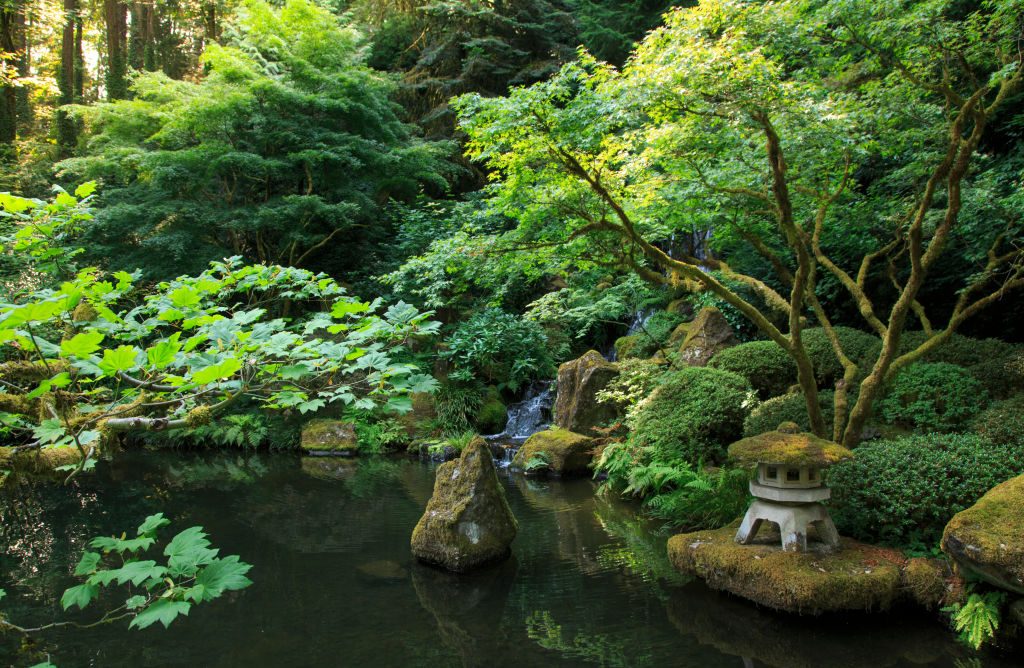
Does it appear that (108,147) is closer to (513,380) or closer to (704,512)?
(513,380)

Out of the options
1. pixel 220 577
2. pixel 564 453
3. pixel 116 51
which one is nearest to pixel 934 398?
pixel 564 453

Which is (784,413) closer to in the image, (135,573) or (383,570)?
(383,570)

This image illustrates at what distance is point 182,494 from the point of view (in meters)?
8.94

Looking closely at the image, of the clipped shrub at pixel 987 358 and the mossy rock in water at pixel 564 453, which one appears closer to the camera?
the clipped shrub at pixel 987 358

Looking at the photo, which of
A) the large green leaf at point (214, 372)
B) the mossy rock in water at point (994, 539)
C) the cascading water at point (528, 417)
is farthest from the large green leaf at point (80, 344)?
the cascading water at point (528, 417)

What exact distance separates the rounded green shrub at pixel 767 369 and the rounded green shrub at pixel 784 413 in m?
1.00

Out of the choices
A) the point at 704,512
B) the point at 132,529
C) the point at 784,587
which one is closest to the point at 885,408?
the point at 704,512

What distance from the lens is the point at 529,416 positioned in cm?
1240

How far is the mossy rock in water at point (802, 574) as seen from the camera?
4480 millimetres

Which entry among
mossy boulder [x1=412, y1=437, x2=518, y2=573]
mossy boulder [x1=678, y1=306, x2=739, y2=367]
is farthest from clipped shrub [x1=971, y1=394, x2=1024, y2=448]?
mossy boulder [x1=412, y1=437, x2=518, y2=573]

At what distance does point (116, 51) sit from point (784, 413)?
22.0m

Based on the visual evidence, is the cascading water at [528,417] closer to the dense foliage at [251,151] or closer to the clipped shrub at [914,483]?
the dense foliage at [251,151]

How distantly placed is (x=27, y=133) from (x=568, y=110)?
23747 millimetres

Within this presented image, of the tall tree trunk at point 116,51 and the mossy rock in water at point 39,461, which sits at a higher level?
the tall tree trunk at point 116,51
